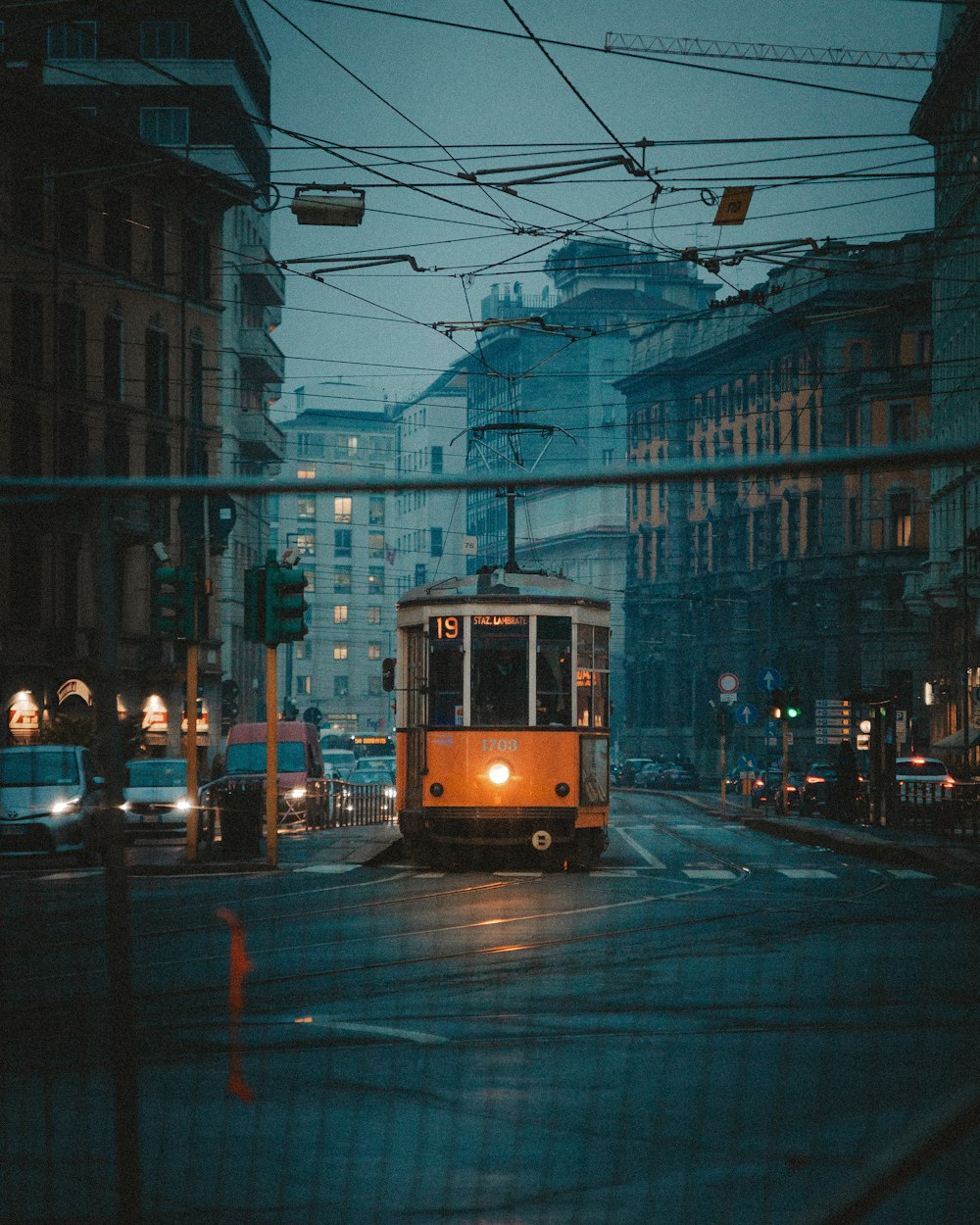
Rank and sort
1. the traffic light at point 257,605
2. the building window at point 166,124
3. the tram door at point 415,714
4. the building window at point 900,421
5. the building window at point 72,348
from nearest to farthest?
the traffic light at point 257,605, the tram door at point 415,714, the building window at point 72,348, the building window at point 900,421, the building window at point 166,124

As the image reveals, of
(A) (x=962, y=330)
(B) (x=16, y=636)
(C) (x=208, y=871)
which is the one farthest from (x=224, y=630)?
(B) (x=16, y=636)

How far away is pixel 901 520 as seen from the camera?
17.8 ft

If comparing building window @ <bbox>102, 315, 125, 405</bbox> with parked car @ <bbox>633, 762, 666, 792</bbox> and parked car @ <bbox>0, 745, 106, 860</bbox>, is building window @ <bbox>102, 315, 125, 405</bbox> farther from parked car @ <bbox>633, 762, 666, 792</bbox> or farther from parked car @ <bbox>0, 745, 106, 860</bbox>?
parked car @ <bbox>633, 762, 666, 792</bbox>

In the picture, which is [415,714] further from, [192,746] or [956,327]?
[956,327]

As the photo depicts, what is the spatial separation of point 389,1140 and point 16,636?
272 cm

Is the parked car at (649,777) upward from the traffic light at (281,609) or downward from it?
downward

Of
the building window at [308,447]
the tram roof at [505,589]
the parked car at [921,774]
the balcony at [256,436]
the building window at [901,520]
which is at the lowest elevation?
the parked car at [921,774]

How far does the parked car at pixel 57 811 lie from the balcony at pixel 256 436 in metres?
39.9

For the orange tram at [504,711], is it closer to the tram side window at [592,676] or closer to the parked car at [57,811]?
the tram side window at [592,676]

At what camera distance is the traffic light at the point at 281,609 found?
20172 millimetres

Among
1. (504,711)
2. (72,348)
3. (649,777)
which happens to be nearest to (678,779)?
(649,777)

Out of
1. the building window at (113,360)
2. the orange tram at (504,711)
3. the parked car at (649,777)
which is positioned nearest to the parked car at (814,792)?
the building window at (113,360)

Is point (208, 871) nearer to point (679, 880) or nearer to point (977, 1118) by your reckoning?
point (679, 880)

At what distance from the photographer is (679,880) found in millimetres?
20062
